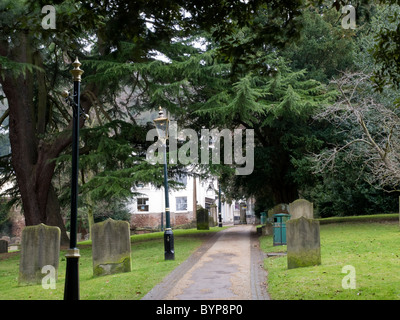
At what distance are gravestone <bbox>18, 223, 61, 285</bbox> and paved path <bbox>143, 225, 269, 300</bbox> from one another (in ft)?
10.2

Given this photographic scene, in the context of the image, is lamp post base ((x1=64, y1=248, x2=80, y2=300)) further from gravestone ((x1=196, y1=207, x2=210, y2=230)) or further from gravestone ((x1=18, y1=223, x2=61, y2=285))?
→ gravestone ((x1=196, y1=207, x2=210, y2=230))

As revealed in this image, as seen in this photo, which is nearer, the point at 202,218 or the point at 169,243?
the point at 169,243

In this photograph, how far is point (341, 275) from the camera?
366 inches

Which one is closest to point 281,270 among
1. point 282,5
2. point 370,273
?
point 370,273

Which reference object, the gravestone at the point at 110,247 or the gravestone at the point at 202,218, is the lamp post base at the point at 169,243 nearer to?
the gravestone at the point at 110,247

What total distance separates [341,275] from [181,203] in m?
47.5

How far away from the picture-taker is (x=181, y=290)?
8.71m

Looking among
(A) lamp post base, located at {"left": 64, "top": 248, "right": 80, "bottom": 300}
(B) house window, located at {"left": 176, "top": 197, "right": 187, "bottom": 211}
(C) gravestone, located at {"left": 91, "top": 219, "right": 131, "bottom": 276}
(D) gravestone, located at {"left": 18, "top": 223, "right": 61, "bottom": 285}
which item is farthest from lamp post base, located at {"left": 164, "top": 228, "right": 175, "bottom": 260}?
(B) house window, located at {"left": 176, "top": 197, "right": 187, "bottom": 211}

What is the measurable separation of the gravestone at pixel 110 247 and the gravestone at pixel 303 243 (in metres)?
4.30

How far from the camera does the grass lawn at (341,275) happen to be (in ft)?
25.0

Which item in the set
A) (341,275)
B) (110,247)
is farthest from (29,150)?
(341,275)

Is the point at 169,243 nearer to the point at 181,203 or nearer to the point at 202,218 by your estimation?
the point at 202,218

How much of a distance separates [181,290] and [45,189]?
13469 millimetres
